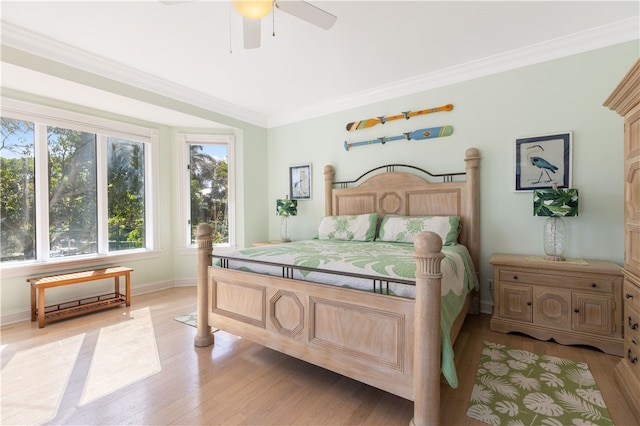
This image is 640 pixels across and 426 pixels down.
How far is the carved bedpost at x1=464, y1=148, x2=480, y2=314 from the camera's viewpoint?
313cm

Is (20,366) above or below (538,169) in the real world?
below

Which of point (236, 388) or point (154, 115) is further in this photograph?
point (154, 115)

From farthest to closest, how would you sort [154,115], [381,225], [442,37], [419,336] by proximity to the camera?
[154,115] < [381,225] < [442,37] < [419,336]

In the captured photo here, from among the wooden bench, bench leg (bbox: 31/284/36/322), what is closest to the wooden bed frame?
the wooden bench

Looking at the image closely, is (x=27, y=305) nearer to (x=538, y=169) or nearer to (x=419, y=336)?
(x=419, y=336)

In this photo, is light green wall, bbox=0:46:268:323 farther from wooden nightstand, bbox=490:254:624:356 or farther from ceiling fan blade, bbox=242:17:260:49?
wooden nightstand, bbox=490:254:624:356

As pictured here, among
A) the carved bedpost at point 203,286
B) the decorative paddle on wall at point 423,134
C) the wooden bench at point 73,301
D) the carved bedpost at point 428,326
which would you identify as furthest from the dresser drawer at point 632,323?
the wooden bench at point 73,301

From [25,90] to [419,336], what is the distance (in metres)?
4.46

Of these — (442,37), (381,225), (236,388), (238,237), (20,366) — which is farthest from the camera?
(238,237)

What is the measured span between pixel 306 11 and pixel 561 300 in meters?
2.93

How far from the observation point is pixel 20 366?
218cm

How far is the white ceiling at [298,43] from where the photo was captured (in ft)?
7.59

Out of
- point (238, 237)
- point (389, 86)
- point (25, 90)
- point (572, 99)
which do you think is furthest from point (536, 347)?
point (25, 90)

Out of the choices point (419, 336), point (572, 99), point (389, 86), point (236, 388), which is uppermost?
point (389, 86)
